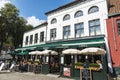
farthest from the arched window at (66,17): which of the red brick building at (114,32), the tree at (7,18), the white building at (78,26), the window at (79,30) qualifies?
the tree at (7,18)

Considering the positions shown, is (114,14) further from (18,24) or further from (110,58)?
(18,24)

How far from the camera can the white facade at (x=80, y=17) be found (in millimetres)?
16378

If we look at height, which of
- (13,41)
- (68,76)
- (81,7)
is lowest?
(68,76)

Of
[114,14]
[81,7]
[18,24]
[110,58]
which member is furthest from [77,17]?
[18,24]

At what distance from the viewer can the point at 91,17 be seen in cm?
1747

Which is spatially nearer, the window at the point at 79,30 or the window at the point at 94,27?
the window at the point at 94,27

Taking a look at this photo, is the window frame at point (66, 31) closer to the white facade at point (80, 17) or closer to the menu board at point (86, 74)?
the white facade at point (80, 17)

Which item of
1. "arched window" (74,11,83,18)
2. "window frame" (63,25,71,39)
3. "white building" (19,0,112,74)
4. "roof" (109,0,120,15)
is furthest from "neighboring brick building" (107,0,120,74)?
"window frame" (63,25,71,39)

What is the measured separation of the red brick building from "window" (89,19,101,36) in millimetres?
1447

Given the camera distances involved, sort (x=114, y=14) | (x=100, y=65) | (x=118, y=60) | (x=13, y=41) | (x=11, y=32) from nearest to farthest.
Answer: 1. (x=100, y=65)
2. (x=118, y=60)
3. (x=114, y=14)
4. (x=11, y=32)
5. (x=13, y=41)

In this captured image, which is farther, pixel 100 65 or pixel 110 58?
pixel 110 58

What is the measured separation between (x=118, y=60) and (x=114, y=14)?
506cm

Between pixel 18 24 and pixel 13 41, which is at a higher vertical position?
pixel 18 24

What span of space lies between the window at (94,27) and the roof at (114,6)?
6.33 ft
